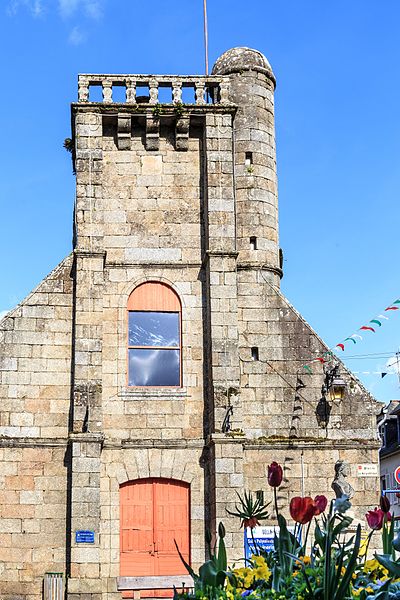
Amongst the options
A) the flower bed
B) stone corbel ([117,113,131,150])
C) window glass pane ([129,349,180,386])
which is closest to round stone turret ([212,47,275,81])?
stone corbel ([117,113,131,150])

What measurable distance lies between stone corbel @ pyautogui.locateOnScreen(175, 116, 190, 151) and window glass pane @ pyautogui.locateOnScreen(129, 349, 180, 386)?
4.30 meters

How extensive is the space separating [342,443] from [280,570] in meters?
11.6

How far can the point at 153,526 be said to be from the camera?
54.8 ft

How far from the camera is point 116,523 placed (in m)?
16.5

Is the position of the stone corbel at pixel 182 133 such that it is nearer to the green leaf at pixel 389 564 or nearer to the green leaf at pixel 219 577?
the green leaf at pixel 219 577

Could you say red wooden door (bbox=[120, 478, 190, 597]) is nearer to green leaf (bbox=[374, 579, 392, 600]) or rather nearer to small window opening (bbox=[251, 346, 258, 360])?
small window opening (bbox=[251, 346, 258, 360])

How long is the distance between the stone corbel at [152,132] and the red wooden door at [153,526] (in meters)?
6.72

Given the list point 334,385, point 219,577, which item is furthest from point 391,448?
point 219,577

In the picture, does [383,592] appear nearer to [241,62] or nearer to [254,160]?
[254,160]

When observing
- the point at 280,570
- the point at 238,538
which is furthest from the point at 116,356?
the point at 280,570

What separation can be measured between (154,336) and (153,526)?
3.61 m

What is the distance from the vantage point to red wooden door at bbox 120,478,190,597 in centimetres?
1656

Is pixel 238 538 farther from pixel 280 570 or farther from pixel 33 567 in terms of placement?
pixel 280 570

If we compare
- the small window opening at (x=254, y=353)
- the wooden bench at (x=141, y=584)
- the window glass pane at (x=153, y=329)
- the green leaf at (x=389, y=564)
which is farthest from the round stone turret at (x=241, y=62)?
the green leaf at (x=389, y=564)
